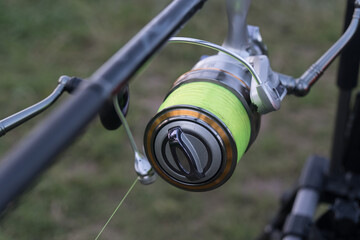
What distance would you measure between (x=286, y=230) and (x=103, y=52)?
172 centimetres

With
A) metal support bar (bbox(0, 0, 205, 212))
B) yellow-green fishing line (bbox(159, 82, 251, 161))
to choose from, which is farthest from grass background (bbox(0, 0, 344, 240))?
metal support bar (bbox(0, 0, 205, 212))

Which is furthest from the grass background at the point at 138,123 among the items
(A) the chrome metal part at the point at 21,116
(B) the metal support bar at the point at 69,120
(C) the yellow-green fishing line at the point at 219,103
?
(B) the metal support bar at the point at 69,120

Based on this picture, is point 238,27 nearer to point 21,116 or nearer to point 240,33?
point 240,33

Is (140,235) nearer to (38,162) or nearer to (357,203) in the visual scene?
(357,203)

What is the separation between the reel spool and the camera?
64 cm

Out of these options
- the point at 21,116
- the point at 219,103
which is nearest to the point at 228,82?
the point at 219,103

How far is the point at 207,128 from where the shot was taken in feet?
2.08

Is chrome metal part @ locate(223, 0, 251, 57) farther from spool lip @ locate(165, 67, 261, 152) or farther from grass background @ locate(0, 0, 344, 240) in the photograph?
A: grass background @ locate(0, 0, 344, 240)

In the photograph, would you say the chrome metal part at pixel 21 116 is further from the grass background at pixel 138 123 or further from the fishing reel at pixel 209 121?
the grass background at pixel 138 123

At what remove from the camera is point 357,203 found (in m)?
1.24

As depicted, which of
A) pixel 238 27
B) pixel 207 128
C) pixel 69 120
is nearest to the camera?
pixel 69 120

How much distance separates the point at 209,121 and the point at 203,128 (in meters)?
0.01

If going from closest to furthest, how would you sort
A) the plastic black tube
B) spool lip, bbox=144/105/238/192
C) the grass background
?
spool lip, bbox=144/105/238/192 → the plastic black tube → the grass background

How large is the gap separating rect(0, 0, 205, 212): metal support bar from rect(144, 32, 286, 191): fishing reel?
0.55 feet
